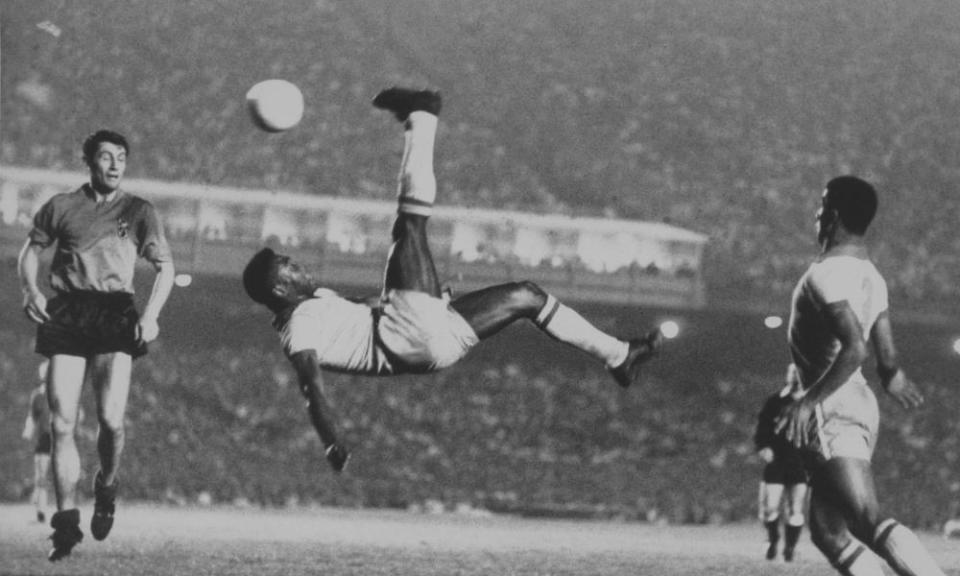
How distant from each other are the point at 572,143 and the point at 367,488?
721 cm

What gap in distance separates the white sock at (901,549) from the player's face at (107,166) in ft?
11.6

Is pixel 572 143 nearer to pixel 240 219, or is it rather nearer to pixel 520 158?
pixel 520 158

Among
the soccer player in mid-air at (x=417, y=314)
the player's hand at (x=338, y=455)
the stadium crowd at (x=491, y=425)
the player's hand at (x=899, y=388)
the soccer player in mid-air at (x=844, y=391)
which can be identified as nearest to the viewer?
the soccer player in mid-air at (x=844, y=391)

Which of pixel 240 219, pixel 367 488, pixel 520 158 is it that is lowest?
pixel 367 488

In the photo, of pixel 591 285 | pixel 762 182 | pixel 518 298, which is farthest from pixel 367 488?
pixel 518 298

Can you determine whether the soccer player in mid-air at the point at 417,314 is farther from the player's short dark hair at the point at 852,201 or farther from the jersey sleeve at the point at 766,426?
the jersey sleeve at the point at 766,426

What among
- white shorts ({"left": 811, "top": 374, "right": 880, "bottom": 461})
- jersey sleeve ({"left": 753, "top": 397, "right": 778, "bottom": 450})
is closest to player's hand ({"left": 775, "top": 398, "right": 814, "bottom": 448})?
white shorts ({"left": 811, "top": 374, "right": 880, "bottom": 461})

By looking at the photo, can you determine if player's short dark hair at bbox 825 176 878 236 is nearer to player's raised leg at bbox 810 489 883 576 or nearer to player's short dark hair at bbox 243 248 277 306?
player's raised leg at bbox 810 489 883 576

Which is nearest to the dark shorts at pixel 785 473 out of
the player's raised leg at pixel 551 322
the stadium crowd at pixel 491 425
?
the player's raised leg at pixel 551 322

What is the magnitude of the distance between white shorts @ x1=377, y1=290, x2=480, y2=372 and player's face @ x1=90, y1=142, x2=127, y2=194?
5.20 ft

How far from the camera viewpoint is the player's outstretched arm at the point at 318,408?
14.9ft

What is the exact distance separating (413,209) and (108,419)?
1.82 metres

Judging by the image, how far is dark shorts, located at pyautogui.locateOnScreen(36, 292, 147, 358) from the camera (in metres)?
→ 6.22

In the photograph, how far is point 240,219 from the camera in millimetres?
15945
